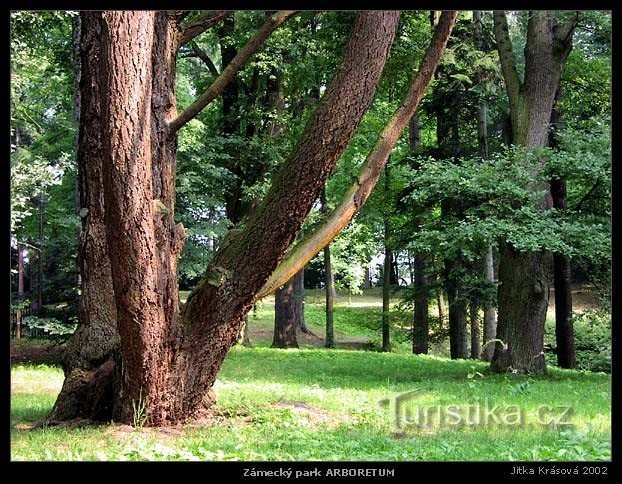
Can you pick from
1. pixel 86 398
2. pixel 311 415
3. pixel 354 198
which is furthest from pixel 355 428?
pixel 86 398

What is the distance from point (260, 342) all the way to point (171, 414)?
12.8m

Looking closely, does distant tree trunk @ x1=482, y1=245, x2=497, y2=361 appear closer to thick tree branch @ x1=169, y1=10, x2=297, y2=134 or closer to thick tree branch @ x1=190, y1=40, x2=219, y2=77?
thick tree branch @ x1=190, y1=40, x2=219, y2=77

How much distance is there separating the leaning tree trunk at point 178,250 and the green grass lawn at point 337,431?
37 cm

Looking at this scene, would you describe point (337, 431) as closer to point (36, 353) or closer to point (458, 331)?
point (36, 353)

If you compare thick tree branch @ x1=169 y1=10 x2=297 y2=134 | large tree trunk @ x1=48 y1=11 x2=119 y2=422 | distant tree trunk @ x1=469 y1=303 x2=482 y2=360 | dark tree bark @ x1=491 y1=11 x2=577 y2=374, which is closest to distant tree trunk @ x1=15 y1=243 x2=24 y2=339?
large tree trunk @ x1=48 y1=11 x2=119 y2=422

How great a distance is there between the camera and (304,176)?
4543 millimetres

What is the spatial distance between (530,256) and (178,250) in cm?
566

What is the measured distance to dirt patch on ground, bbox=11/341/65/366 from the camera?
870cm

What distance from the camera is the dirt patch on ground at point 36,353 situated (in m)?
8.70

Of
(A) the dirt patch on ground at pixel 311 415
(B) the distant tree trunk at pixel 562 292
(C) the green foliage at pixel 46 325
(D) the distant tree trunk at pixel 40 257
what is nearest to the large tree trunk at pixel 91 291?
(A) the dirt patch on ground at pixel 311 415

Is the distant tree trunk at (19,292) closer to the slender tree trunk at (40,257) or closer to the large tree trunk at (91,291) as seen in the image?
the slender tree trunk at (40,257)
